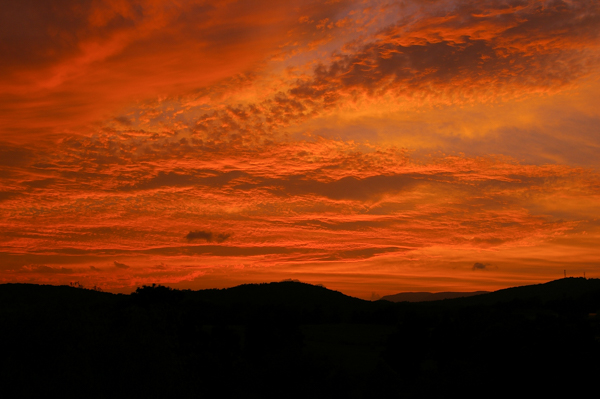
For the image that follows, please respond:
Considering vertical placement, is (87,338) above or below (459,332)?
above

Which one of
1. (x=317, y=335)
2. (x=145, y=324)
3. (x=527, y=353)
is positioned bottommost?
(x=317, y=335)

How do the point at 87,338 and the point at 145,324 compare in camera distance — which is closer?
the point at 87,338

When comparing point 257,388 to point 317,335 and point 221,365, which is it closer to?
point 221,365

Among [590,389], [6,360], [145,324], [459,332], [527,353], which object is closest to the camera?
[6,360]

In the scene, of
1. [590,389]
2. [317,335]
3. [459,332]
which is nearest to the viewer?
[590,389]

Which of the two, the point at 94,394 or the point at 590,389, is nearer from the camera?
the point at 94,394

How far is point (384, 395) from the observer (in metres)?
40.1

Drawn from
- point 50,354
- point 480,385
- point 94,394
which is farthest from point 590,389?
point 50,354

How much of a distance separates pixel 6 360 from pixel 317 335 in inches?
4241

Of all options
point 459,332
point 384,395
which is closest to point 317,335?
point 459,332

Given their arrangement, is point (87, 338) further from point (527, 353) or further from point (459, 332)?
point (459, 332)

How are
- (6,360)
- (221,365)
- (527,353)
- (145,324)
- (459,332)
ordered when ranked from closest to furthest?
(6,360) → (145,324) → (527,353) → (221,365) → (459,332)

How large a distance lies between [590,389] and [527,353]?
370 cm

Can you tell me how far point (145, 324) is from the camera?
2573cm
